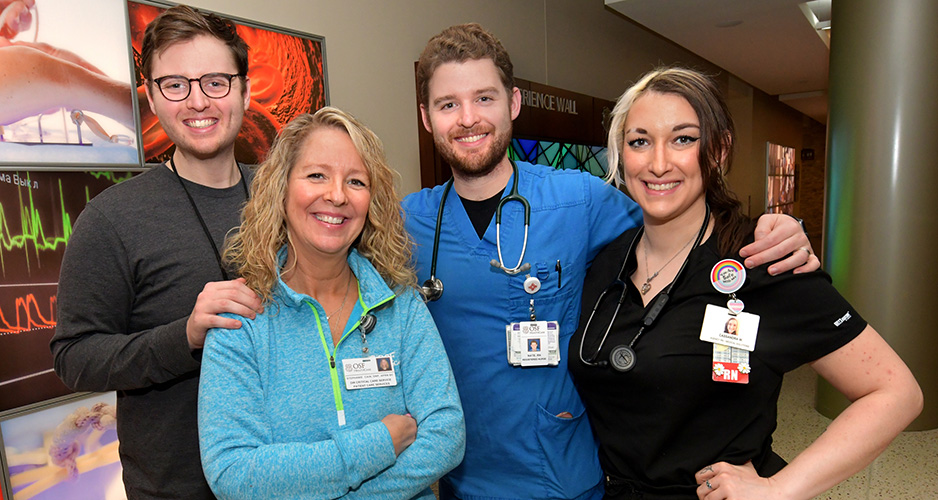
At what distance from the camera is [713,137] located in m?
1.43

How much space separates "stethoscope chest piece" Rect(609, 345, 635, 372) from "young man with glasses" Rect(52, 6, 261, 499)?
841 millimetres

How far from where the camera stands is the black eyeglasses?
1587mm

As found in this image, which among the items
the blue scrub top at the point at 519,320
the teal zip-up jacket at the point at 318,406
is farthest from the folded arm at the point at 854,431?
the teal zip-up jacket at the point at 318,406

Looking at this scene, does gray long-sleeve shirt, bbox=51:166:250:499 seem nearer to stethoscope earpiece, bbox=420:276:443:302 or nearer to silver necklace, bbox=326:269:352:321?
silver necklace, bbox=326:269:352:321

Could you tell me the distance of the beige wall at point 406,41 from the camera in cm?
346

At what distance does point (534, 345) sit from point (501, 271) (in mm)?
232

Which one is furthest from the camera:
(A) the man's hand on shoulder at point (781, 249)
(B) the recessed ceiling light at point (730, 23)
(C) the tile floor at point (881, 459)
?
(B) the recessed ceiling light at point (730, 23)

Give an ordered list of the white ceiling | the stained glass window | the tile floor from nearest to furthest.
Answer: the tile floor
the stained glass window
the white ceiling

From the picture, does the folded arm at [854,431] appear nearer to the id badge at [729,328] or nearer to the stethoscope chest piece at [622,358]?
the id badge at [729,328]

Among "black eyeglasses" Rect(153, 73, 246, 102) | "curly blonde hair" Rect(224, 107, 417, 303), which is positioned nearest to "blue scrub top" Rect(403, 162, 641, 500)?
"curly blonde hair" Rect(224, 107, 417, 303)

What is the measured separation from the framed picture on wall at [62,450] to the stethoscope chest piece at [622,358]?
2.29m

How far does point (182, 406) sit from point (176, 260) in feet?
1.22

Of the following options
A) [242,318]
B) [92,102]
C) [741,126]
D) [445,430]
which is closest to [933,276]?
[445,430]

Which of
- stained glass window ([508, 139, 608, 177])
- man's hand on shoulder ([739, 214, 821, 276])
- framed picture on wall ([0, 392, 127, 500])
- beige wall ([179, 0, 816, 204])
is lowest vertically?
framed picture on wall ([0, 392, 127, 500])
